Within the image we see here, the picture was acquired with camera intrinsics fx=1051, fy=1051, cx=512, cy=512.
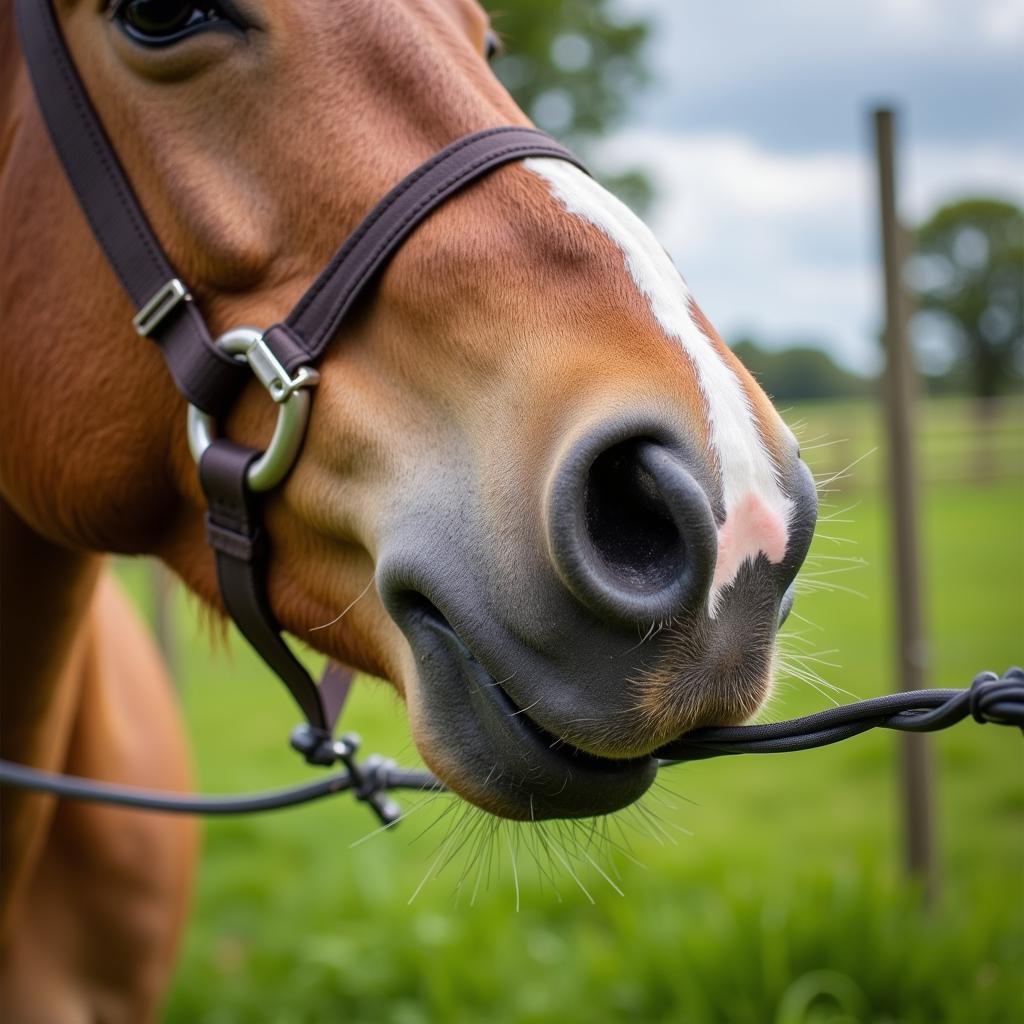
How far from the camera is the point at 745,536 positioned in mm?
997

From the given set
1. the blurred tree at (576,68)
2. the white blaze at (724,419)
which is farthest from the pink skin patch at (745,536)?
the blurred tree at (576,68)

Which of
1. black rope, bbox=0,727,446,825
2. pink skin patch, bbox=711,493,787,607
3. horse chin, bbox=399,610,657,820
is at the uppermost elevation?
pink skin patch, bbox=711,493,787,607

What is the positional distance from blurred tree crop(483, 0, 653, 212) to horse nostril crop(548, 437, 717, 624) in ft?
43.2

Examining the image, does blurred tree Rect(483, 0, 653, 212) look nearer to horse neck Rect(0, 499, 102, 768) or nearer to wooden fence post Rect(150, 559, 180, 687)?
wooden fence post Rect(150, 559, 180, 687)

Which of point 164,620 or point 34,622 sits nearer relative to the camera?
point 34,622

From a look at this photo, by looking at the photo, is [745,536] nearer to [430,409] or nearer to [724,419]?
[724,419]

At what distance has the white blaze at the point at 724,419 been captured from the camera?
3.27ft

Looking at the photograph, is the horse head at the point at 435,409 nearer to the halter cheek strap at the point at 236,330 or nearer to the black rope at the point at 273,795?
the halter cheek strap at the point at 236,330

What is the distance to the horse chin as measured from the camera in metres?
1.08

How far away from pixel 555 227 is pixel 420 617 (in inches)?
17.1

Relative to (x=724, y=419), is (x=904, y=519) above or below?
below

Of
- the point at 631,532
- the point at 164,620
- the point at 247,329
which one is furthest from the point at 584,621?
the point at 164,620

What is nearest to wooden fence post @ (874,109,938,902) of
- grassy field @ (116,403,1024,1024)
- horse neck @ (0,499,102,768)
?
grassy field @ (116,403,1024,1024)

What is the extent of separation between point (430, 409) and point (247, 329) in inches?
11.0
